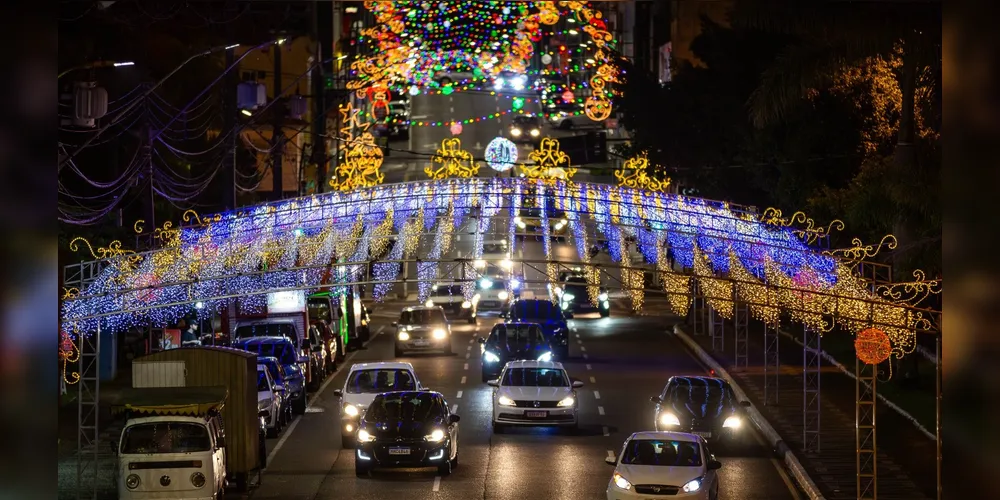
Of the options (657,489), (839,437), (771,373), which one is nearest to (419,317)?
(771,373)

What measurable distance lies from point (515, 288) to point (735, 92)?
15.5m

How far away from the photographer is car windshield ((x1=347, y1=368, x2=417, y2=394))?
3055cm

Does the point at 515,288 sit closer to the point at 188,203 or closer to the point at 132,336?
the point at 188,203

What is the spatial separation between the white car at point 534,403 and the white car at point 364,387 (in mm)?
1831

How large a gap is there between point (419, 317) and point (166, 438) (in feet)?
81.7

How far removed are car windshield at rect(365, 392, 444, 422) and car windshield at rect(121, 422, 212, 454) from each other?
4.59m

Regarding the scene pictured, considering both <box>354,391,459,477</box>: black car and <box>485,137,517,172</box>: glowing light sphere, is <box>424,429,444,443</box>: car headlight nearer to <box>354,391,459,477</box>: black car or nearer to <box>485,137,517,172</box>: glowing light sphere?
<box>354,391,459,477</box>: black car

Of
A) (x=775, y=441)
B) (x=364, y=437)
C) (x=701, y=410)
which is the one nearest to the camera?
(x=364, y=437)

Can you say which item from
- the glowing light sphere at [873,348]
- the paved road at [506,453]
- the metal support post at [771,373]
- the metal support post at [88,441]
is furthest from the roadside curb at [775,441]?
the metal support post at [88,441]

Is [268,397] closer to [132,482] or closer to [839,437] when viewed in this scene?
[132,482]

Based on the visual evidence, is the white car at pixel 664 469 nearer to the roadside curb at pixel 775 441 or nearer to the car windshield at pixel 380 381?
the roadside curb at pixel 775 441

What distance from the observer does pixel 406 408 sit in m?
25.9

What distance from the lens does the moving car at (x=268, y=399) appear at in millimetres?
29531
